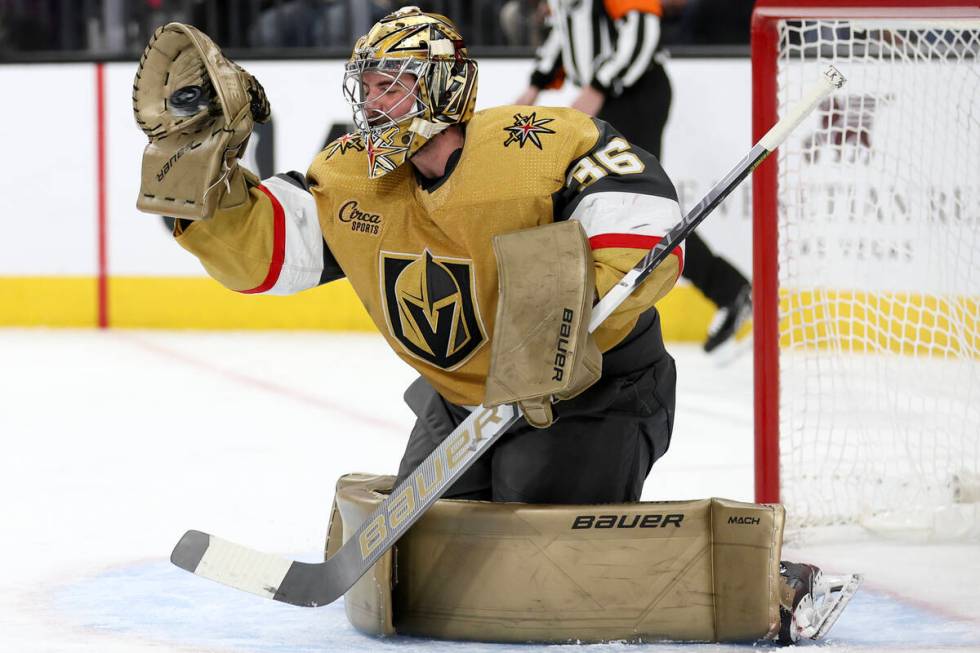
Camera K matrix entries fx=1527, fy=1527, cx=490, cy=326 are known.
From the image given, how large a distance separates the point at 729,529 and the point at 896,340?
1662mm

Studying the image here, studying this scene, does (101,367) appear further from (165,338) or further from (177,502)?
(177,502)

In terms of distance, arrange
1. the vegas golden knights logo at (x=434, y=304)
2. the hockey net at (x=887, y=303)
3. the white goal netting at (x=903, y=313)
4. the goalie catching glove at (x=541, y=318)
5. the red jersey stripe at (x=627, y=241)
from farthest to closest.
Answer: the white goal netting at (x=903, y=313)
the hockey net at (x=887, y=303)
the vegas golden knights logo at (x=434, y=304)
the red jersey stripe at (x=627, y=241)
the goalie catching glove at (x=541, y=318)

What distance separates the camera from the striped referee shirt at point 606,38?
5.36 meters

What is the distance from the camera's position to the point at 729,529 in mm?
2078

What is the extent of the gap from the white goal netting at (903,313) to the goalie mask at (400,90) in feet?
2.94

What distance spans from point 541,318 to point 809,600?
0.55m

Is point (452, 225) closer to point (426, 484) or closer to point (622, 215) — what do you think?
point (622, 215)

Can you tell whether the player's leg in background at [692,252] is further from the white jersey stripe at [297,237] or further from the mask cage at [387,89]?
the mask cage at [387,89]

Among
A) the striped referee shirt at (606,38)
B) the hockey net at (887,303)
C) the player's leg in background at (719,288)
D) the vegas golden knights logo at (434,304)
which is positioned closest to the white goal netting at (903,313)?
the hockey net at (887,303)

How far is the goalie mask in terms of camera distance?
2182 mm

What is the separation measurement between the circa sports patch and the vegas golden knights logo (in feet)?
0.63

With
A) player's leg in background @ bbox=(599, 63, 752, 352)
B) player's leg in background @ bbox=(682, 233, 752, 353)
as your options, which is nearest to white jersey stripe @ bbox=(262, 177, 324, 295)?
player's leg in background @ bbox=(599, 63, 752, 352)

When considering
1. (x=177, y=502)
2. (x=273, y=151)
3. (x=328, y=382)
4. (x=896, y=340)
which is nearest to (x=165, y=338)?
(x=273, y=151)

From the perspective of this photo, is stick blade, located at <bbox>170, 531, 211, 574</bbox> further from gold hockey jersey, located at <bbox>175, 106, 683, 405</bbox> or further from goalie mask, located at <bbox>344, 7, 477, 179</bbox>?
goalie mask, located at <bbox>344, 7, 477, 179</bbox>
